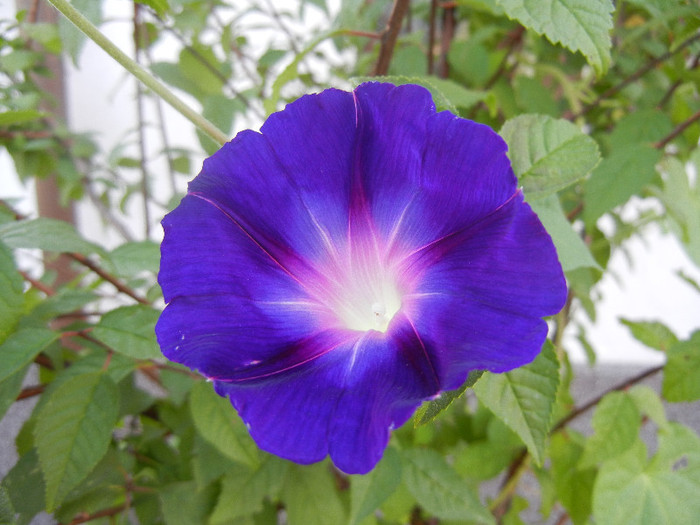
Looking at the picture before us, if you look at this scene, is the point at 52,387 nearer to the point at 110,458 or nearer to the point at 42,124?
the point at 110,458

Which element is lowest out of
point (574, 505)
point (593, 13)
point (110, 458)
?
point (574, 505)

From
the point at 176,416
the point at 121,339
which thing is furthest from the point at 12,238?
the point at 176,416

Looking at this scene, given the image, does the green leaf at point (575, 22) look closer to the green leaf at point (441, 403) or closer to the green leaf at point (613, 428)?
the green leaf at point (441, 403)

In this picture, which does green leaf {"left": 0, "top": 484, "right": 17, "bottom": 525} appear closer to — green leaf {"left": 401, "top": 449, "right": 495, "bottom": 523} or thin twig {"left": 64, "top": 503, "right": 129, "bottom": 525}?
thin twig {"left": 64, "top": 503, "right": 129, "bottom": 525}

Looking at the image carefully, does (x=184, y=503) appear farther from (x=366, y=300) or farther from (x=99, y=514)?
(x=366, y=300)

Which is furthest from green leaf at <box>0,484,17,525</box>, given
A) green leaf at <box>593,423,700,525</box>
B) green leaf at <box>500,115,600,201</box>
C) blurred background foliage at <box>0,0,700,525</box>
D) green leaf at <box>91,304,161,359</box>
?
green leaf at <box>593,423,700,525</box>

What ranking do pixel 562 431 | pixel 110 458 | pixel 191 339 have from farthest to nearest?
pixel 562 431 → pixel 110 458 → pixel 191 339
